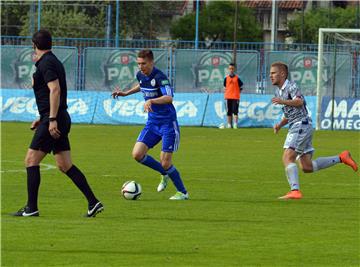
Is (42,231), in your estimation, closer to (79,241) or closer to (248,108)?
(79,241)

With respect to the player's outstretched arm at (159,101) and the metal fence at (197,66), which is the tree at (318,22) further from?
the player's outstretched arm at (159,101)

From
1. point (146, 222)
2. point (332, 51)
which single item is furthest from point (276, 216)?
point (332, 51)

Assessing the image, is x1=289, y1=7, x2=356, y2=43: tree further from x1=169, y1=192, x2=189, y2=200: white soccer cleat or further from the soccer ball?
the soccer ball

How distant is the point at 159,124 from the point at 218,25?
64.4 meters

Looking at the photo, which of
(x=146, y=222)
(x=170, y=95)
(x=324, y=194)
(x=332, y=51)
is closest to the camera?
(x=146, y=222)

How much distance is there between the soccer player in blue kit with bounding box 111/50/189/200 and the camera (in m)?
15.8

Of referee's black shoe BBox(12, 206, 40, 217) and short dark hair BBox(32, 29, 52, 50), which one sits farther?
referee's black shoe BBox(12, 206, 40, 217)

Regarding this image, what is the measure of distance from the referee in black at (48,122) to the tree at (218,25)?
65179mm

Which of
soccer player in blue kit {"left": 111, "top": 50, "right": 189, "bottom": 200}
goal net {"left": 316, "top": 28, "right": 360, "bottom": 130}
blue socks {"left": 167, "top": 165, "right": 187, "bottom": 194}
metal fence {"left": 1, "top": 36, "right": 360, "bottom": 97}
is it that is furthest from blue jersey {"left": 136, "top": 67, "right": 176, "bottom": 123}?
metal fence {"left": 1, "top": 36, "right": 360, "bottom": 97}

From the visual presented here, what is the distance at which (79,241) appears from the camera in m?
11.1

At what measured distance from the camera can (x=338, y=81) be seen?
41156 millimetres

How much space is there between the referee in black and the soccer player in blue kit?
2648 mm

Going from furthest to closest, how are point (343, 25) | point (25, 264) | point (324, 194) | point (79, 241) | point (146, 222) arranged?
point (343, 25), point (324, 194), point (146, 222), point (79, 241), point (25, 264)

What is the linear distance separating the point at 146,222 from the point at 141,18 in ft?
194
